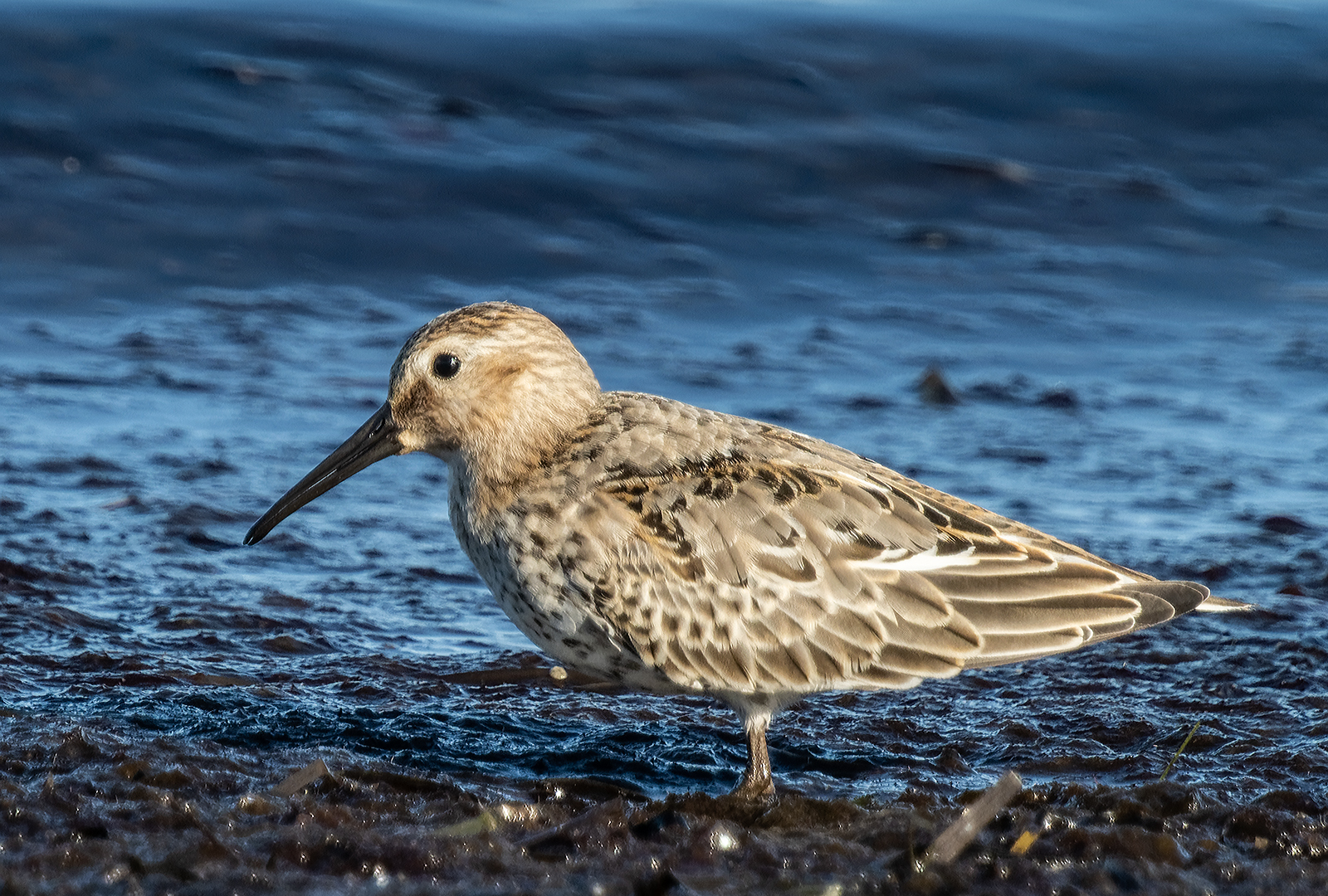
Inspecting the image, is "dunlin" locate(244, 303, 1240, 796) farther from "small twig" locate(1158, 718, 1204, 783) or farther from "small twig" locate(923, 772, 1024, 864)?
"small twig" locate(923, 772, 1024, 864)

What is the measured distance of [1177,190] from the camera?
13727 mm

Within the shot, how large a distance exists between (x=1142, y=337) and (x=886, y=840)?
317 inches

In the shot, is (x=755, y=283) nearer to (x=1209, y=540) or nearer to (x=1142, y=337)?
(x=1142, y=337)

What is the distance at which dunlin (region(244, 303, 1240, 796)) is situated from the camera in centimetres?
538

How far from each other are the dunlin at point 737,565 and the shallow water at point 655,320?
428mm

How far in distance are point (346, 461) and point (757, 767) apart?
6.60 ft

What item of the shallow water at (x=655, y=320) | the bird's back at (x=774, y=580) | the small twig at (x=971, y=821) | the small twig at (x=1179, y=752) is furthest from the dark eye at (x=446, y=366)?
the small twig at (x=1179, y=752)

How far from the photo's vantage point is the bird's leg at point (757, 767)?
5.25 m

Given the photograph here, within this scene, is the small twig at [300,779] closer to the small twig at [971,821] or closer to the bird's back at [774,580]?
the bird's back at [774,580]

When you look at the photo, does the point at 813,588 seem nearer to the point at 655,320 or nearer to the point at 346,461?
the point at 346,461

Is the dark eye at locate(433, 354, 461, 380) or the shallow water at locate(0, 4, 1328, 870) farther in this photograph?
the shallow water at locate(0, 4, 1328, 870)

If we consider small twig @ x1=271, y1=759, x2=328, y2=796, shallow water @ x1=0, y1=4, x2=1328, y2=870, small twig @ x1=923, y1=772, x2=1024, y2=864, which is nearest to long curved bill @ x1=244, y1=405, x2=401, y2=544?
shallow water @ x1=0, y1=4, x2=1328, y2=870

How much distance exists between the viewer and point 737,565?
5414mm

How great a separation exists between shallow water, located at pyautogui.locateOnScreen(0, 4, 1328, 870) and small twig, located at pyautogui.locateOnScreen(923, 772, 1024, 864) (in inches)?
26.1
